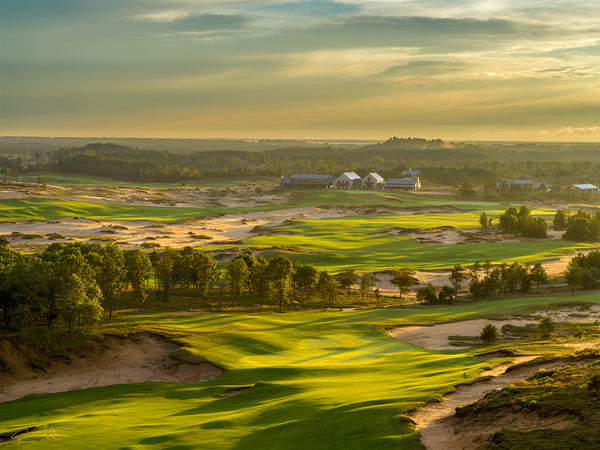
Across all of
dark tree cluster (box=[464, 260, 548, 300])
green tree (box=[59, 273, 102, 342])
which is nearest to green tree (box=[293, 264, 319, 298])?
dark tree cluster (box=[464, 260, 548, 300])

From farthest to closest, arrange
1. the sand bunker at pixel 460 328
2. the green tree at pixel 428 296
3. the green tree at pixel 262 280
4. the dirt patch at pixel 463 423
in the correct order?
the green tree at pixel 428 296, the green tree at pixel 262 280, the sand bunker at pixel 460 328, the dirt patch at pixel 463 423

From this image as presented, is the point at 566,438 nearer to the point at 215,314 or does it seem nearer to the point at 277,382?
the point at 277,382

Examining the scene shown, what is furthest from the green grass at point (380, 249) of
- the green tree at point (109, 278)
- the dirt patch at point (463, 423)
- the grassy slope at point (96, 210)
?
the dirt patch at point (463, 423)

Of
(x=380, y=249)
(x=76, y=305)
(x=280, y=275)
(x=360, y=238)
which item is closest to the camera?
(x=76, y=305)

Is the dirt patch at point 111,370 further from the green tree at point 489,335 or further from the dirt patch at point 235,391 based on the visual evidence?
the green tree at point 489,335

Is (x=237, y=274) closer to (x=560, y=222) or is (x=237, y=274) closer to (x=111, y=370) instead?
(x=111, y=370)

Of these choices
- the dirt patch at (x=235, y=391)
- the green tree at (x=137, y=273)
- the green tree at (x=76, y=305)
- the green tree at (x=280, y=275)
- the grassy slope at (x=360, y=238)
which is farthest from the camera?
the grassy slope at (x=360, y=238)

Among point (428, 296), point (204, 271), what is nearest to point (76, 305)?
point (204, 271)
